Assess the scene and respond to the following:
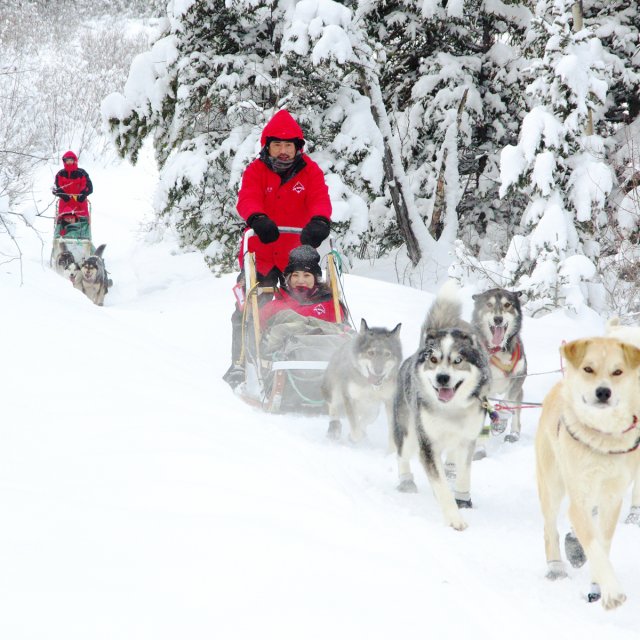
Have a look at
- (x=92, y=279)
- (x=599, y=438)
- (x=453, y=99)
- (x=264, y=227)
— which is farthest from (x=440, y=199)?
(x=599, y=438)

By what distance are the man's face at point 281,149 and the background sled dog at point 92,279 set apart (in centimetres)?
629

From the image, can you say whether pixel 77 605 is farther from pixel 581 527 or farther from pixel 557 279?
pixel 557 279

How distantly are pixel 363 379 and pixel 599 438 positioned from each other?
2685 millimetres

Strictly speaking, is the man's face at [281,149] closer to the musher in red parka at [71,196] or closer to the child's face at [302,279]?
the child's face at [302,279]

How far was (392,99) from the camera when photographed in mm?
12781

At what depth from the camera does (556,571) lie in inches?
116

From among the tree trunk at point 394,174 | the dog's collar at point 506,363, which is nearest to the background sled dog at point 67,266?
the tree trunk at point 394,174

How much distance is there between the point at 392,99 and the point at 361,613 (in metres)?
11.6

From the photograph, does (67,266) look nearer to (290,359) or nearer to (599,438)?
(290,359)

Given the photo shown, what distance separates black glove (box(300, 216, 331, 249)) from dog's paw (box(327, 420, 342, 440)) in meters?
1.47

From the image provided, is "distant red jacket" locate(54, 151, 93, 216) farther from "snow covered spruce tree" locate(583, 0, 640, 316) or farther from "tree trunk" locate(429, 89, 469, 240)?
"snow covered spruce tree" locate(583, 0, 640, 316)

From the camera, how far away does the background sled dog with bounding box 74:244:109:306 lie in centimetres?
1185

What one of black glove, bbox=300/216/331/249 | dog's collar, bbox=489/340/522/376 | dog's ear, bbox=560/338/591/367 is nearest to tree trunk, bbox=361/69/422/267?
black glove, bbox=300/216/331/249

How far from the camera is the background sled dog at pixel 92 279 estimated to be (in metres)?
11.9
